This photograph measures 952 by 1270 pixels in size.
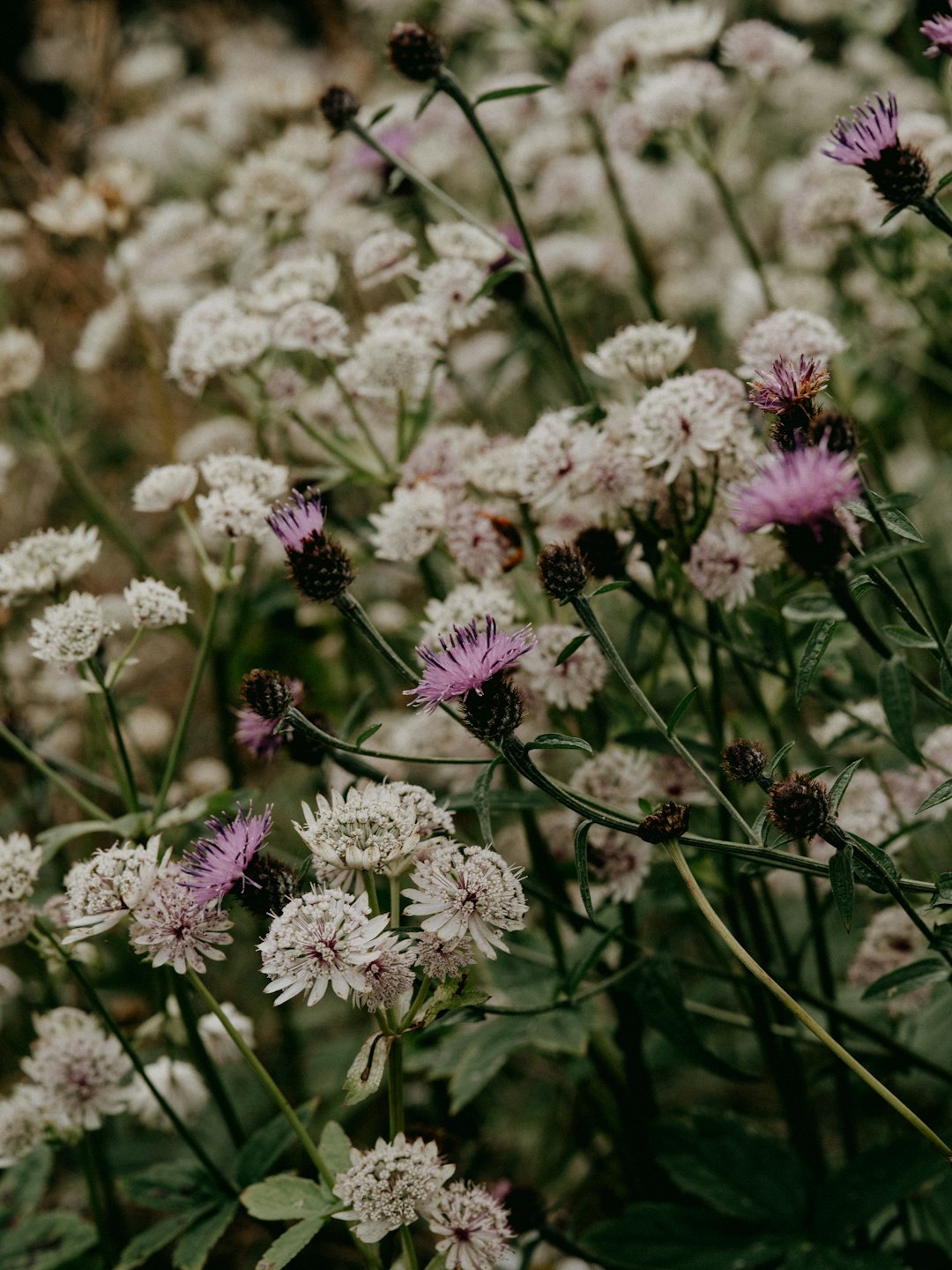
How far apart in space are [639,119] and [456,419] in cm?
118

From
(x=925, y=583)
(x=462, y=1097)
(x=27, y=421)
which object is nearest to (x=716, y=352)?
(x=925, y=583)

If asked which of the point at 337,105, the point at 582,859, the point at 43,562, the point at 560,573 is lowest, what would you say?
the point at 582,859

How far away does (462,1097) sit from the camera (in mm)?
1688

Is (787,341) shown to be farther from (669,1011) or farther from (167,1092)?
(167,1092)

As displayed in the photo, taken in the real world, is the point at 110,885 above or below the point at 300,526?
below

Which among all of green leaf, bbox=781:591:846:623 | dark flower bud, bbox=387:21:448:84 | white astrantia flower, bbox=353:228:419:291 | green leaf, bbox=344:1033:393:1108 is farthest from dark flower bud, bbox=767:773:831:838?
white astrantia flower, bbox=353:228:419:291

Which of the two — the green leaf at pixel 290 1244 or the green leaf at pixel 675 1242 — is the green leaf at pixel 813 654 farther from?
the green leaf at pixel 675 1242

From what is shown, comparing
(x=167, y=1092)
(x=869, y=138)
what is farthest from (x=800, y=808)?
(x=167, y=1092)

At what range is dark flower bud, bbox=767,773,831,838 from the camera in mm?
1171

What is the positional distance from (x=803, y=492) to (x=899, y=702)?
0.22 metres

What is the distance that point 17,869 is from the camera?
1.50 metres

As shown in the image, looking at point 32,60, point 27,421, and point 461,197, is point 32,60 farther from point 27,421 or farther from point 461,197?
point 27,421

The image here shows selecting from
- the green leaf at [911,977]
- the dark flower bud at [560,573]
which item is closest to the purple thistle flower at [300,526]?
the dark flower bud at [560,573]

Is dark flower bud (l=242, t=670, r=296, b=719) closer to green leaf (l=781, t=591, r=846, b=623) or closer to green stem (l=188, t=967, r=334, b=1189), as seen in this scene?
green stem (l=188, t=967, r=334, b=1189)
